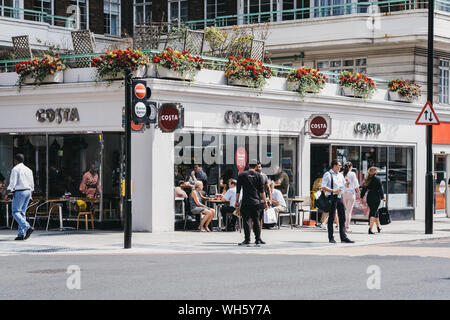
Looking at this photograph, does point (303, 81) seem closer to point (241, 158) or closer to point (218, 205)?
point (241, 158)

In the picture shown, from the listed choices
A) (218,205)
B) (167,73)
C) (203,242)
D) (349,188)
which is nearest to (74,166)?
(167,73)

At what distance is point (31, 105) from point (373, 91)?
408 inches

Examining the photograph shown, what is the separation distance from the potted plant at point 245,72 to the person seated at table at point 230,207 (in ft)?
8.65

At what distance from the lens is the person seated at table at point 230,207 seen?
73.3ft

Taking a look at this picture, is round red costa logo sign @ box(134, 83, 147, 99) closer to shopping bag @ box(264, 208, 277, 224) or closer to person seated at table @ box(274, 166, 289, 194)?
shopping bag @ box(264, 208, 277, 224)

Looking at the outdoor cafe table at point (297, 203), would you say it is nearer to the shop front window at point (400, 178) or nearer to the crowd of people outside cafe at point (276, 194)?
the crowd of people outside cafe at point (276, 194)

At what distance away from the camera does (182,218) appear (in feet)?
75.3

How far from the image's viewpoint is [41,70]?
76.3 feet

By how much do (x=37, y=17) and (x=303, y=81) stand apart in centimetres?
1447

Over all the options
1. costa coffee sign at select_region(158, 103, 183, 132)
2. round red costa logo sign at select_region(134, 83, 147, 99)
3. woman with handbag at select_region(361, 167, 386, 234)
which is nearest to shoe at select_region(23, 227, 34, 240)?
costa coffee sign at select_region(158, 103, 183, 132)

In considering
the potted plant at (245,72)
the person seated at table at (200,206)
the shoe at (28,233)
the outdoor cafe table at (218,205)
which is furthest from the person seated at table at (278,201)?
the shoe at (28,233)
